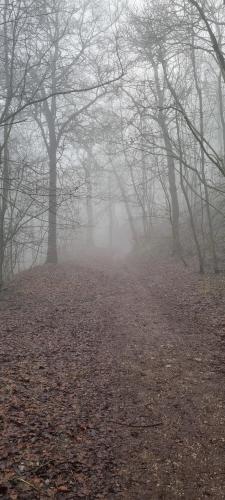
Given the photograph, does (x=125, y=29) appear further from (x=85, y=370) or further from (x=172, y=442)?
(x=172, y=442)

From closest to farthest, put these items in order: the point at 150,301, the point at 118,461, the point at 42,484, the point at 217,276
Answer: the point at 42,484 < the point at 118,461 < the point at 150,301 < the point at 217,276

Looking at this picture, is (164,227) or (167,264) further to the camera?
(164,227)

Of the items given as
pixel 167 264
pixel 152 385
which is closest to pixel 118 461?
pixel 152 385

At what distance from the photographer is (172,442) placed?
198 inches

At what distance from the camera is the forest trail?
170 inches

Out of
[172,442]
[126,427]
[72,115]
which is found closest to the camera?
[172,442]

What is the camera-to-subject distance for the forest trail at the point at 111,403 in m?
4.32

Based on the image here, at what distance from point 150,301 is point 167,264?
6264 mm

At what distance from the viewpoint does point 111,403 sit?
19.9 ft

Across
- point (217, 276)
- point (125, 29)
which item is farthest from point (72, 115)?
point (217, 276)

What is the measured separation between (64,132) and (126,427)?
1710 cm

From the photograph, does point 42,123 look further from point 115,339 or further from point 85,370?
point 85,370

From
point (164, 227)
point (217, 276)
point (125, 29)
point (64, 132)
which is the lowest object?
point (217, 276)

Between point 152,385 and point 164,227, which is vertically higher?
point 164,227
